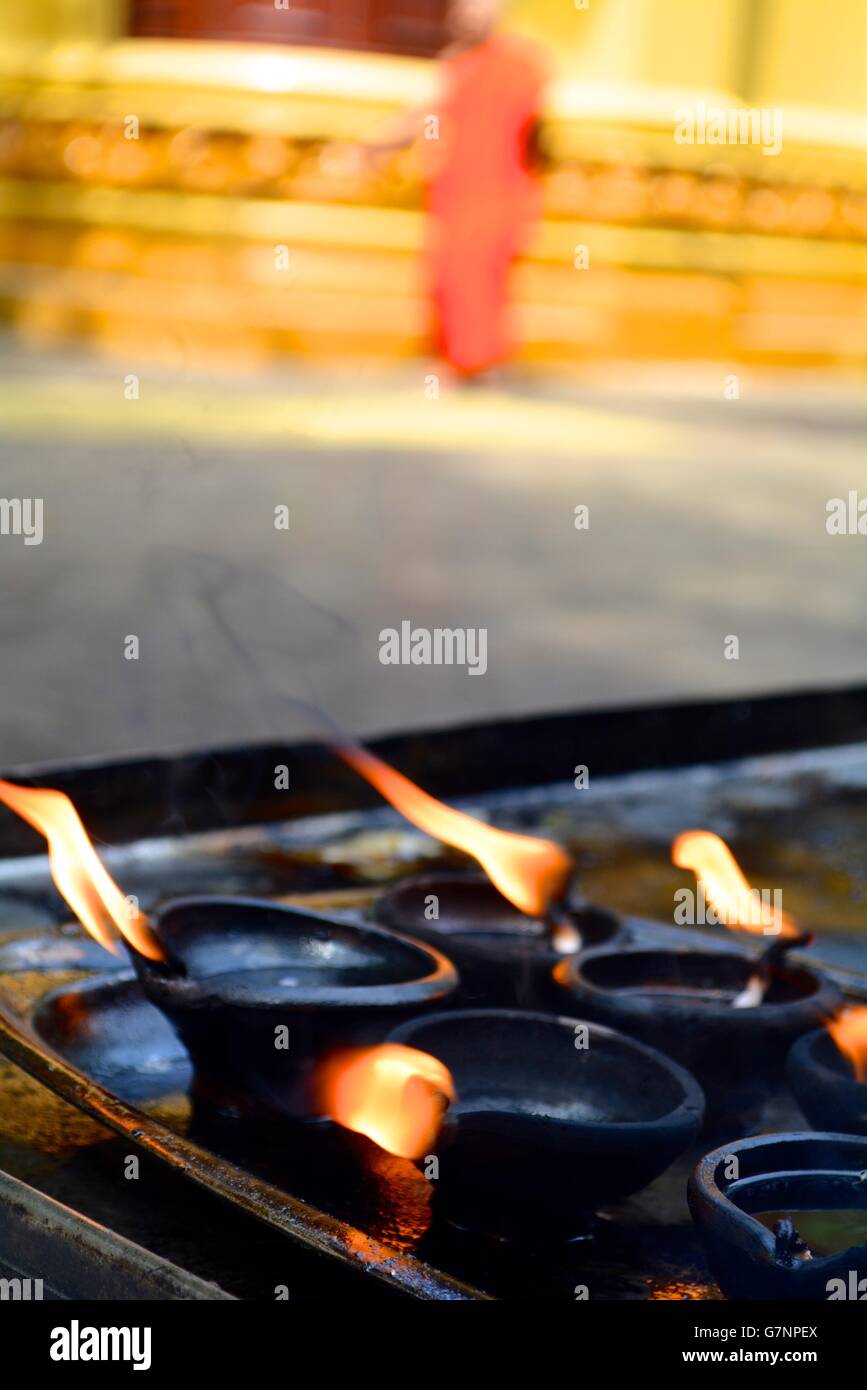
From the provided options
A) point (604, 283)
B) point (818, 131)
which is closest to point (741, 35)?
point (818, 131)

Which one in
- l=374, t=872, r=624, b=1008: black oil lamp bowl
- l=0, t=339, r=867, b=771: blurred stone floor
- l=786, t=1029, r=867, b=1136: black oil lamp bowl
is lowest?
l=786, t=1029, r=867, b=1136: black oil lamp bowl

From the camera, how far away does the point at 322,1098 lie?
1129mm

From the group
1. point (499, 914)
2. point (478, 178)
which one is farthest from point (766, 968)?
point (478, 178)

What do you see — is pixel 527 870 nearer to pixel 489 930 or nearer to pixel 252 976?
pixel 489 930

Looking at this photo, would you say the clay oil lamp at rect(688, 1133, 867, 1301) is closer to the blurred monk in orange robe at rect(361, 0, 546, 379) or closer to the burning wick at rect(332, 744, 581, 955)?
the burning wick at rect(332, 744, 581, 955)

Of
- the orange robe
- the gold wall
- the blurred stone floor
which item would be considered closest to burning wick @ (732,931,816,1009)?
the blurred stone floor

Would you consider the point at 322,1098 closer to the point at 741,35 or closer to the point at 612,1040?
the point at 612,1040

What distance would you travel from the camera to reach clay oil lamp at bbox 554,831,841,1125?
3.93 ft

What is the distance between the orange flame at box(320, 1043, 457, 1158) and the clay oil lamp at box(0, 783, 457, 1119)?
0.06ft

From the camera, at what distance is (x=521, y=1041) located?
3.91 feet

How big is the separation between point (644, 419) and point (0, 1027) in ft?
21.6

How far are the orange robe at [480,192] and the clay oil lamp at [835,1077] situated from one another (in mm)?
6542

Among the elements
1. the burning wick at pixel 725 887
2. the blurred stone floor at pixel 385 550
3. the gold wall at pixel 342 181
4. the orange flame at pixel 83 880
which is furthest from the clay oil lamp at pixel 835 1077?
the gold wall at pixel 342 181

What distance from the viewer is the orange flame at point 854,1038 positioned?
3.65ft
